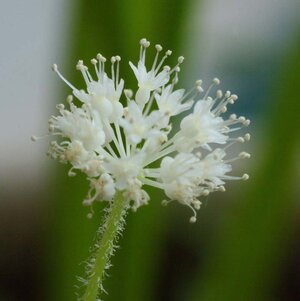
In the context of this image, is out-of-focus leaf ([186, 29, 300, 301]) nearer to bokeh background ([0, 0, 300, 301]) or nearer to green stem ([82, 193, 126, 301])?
bokeh background ([0, 0, 300, 301])

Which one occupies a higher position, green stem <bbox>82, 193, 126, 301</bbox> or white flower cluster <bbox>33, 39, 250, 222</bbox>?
white flower cluster <bbox>33, 39, 250, 222</bbox>

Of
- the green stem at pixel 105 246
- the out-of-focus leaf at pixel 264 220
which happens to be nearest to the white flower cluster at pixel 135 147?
the green stem at pixel 105 246

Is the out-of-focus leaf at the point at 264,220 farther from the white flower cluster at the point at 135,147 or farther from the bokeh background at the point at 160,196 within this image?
the white flower cluster at the point at 135,147

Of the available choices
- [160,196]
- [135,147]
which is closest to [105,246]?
[135,147]

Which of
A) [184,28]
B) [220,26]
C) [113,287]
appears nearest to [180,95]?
[184,28]

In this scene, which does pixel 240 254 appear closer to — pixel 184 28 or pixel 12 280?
pixel 184 28

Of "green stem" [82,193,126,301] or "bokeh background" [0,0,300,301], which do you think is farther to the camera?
"bokeh background" [0,0,300,301]

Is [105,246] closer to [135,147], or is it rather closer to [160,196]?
[135,147]

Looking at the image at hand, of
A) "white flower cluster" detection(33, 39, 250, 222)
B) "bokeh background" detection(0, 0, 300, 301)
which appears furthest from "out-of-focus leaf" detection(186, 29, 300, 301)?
"white flower cluster" detection(33, 39, 250, 222)

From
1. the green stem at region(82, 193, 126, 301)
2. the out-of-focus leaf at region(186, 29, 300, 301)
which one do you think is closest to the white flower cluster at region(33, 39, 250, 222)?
the green stem at region(82, 193, 126, 301)
